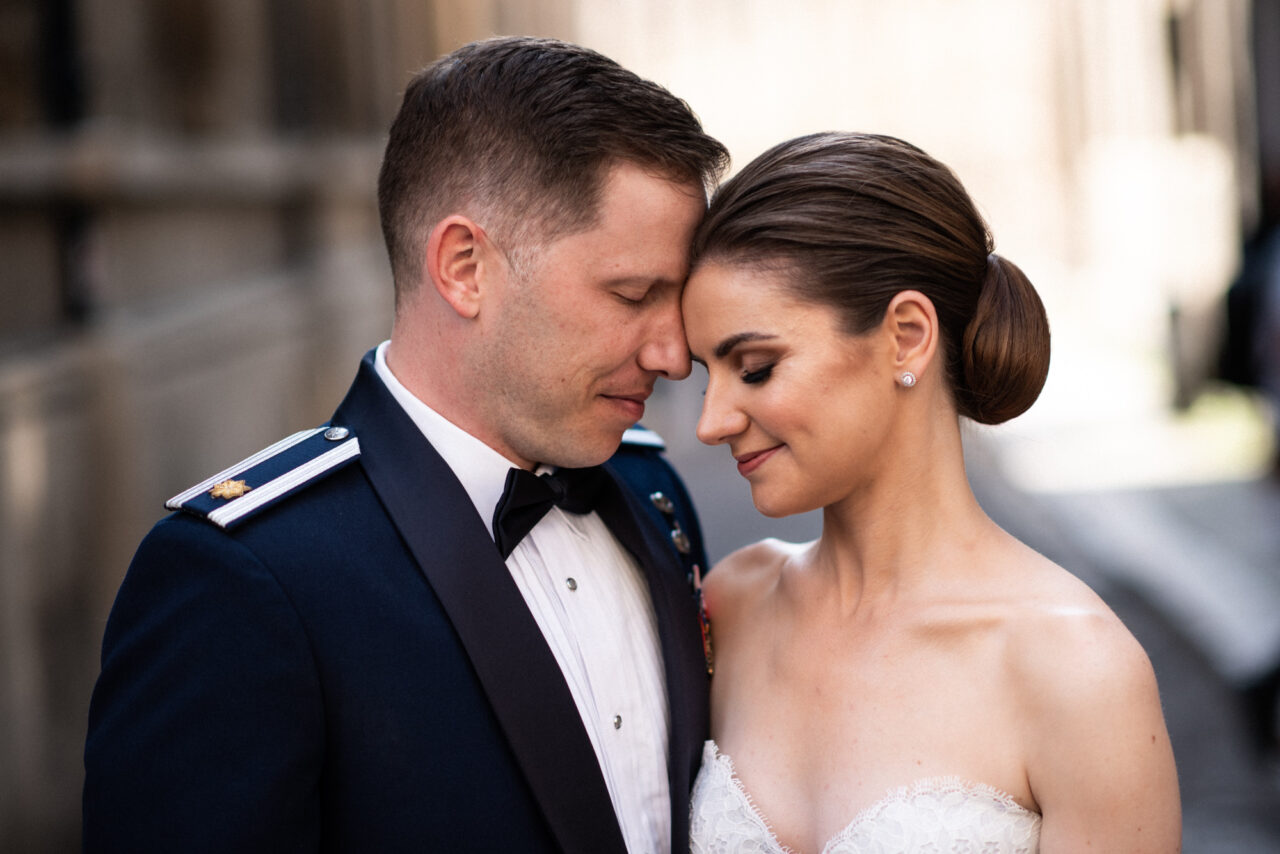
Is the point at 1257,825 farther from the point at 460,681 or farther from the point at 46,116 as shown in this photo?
the point at 46,116

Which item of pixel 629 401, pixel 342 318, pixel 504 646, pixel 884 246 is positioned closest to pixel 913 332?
pixel 884 246

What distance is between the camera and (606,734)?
1991 millimetres

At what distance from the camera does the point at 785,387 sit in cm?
203

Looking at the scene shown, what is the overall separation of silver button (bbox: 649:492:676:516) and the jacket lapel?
0.66m

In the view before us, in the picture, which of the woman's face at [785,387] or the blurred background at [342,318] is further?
the blurred background at [342,318]

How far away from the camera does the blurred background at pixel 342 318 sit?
361 centimetres

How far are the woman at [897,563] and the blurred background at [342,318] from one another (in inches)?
20.4

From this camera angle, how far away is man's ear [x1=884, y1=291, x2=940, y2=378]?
2.07m

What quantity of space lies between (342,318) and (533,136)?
4.83 metres

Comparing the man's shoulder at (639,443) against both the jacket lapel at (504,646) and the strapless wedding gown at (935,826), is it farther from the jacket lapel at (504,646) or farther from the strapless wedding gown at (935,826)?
the strapless wedding gown at (935,826)

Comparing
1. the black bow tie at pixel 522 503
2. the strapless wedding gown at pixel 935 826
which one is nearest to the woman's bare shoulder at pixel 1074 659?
the strapless wedding gown at pixel 935 826

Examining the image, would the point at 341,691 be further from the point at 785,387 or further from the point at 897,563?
the point at 897,563

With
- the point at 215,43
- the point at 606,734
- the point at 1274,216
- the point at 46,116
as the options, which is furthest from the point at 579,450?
the point at 1274,216

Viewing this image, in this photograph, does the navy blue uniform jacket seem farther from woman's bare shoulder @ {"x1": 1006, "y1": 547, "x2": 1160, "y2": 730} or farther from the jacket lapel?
woman's bare shoulder @ {"x1": 1006, "y1": 547, "x2": 1160, "y2": 730}
